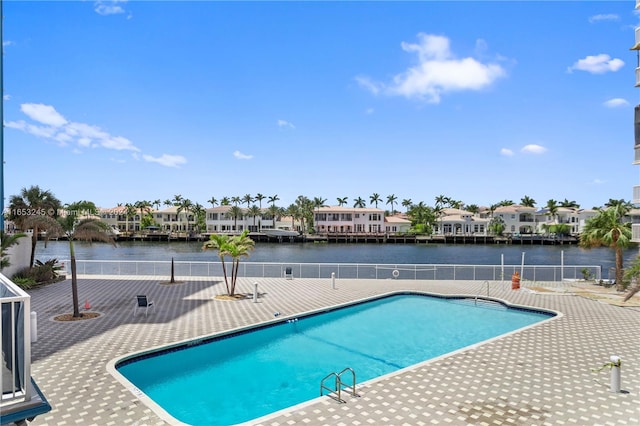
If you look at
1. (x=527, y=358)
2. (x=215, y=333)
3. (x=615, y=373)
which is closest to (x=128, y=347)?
(x=215, y=333)

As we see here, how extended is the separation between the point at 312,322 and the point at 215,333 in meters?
4.25

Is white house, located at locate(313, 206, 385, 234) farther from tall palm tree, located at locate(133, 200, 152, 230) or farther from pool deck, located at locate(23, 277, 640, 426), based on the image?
pool deck, located at locate(23, 277, 640, 426)

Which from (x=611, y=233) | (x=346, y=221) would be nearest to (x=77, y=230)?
(x=611, y=233)

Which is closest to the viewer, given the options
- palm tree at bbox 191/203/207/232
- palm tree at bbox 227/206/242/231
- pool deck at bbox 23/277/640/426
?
pool deck at bbox 23/277/640/426

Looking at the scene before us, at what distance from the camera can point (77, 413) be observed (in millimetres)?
7719

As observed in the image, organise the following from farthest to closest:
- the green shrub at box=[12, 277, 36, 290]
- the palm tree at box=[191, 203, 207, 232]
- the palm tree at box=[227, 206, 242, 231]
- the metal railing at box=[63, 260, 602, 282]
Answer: the palm tree at box=[191, 203, 207, 232]
the palm tree at box=[227, 206, 242, 231]
the metal railing at box=[63, 260, 602, 282]
the green shrub at box=[12, 277, 36, 290]

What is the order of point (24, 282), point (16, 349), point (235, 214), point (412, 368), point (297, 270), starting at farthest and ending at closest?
point (235, 214) → point (297, 270) → point (24, 282) → point (412, 368) → point (16, 349)

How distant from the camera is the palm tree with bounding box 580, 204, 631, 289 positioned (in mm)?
22828

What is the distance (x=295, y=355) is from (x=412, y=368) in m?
A: 4.12

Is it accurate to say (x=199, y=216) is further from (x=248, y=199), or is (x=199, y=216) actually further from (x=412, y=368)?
(x=412, y=368)

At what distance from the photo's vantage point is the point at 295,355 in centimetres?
1309

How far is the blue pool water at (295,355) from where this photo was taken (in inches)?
391

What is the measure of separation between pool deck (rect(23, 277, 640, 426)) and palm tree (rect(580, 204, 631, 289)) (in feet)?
14.9

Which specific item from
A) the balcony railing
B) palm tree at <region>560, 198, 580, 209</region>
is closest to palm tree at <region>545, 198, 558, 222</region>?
palm tree at <region>560, 198, 580, 209</region>
